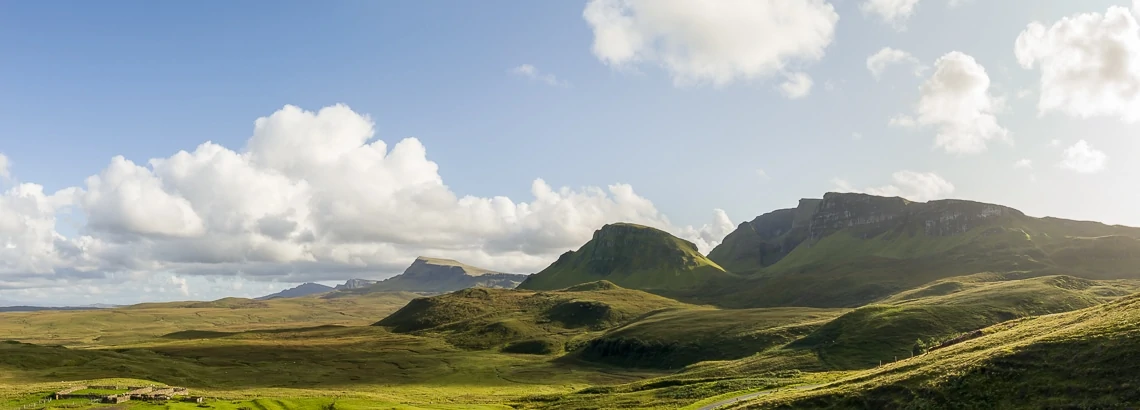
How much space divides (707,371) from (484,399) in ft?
188

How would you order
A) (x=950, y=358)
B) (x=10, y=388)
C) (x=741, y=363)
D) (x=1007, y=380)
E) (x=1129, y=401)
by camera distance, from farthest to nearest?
(x=741, y=363) → (x=10, y=388) → (x=950, y=358) → (x=1007, y=380) → (x=1129, y=401)

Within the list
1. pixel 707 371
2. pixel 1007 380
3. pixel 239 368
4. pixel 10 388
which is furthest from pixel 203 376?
pixel 1007 380

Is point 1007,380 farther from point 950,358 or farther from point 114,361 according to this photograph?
point 114,361

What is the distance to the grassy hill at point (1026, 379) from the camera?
171ft

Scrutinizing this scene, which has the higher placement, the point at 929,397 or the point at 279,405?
the point at 929,397

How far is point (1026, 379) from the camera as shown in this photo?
185 feet

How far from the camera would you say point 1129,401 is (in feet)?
159

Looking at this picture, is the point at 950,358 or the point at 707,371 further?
the point at 707,371

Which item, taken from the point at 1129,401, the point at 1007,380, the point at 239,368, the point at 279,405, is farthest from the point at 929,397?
the point at 239,368

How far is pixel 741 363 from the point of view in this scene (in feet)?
542

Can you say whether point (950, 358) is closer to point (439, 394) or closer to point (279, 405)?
point (279, 405)

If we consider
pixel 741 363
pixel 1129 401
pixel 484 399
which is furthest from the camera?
pixel 741 363

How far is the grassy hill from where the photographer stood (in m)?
52.0

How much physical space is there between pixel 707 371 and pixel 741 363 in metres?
11.5
